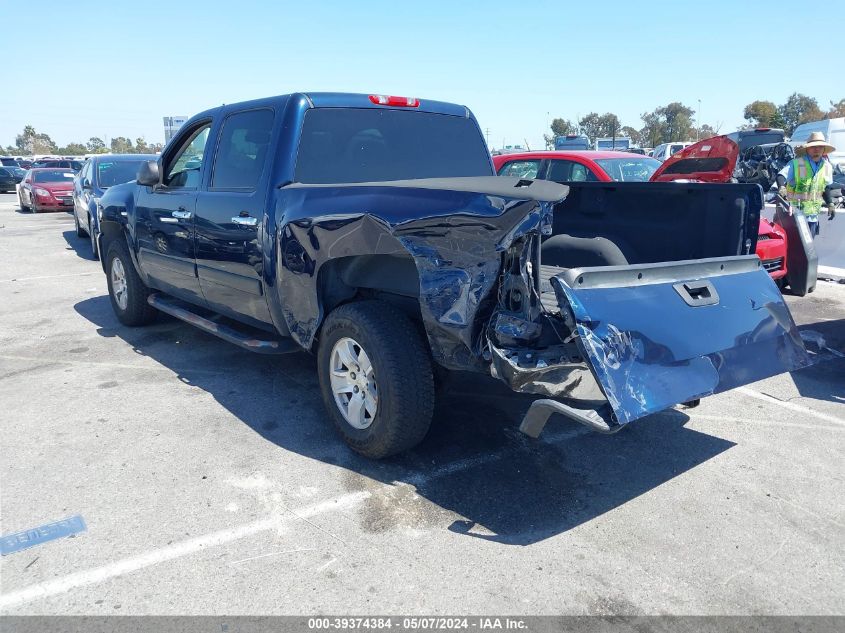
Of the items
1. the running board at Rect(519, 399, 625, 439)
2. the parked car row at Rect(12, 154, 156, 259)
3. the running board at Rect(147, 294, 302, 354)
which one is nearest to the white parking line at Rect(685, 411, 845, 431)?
the running board at Rect(519, 399, 625, 439)

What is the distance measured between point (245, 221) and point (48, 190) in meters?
19.1

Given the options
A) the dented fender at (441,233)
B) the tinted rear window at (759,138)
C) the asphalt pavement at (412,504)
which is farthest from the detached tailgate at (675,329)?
the tinted rear window at (759,138)

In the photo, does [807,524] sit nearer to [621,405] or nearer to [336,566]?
[621,405]

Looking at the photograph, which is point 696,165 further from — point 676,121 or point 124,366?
point 676,121

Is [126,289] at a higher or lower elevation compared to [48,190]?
lower

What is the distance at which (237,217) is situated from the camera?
4.29m

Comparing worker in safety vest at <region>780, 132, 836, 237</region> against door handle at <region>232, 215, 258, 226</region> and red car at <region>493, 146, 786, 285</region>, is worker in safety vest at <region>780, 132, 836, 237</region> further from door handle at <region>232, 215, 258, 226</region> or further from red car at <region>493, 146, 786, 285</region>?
door handle at <region>232, 215, 258, 226</region>

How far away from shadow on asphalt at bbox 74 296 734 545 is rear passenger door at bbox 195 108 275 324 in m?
0.63

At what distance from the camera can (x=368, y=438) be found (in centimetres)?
357

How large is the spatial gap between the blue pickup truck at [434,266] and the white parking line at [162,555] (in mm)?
460

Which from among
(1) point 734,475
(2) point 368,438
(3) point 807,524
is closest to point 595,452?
(1) point 734,475

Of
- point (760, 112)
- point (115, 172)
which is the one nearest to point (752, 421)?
point (115, 172)

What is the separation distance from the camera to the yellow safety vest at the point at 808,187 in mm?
8297

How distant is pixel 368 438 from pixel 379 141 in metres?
2.04
